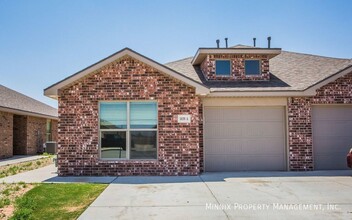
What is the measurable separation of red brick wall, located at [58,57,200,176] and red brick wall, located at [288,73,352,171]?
144 inches

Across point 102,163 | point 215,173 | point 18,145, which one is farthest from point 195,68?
point 18,145

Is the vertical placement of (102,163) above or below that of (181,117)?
below

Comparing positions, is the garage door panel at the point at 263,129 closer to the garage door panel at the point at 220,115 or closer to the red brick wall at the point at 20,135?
the garage door panel at the point at 220,115

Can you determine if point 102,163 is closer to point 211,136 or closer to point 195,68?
point 211,136

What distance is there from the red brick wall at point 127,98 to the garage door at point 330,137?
4.74 metres

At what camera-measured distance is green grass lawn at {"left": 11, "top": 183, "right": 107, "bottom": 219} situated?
20.0ft

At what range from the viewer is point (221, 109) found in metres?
11.6

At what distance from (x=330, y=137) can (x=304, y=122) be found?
1292 millimetres

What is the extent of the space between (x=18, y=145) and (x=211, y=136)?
14972mm

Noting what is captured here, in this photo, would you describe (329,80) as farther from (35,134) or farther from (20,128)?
(35,134)

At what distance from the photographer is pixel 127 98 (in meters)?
10.6

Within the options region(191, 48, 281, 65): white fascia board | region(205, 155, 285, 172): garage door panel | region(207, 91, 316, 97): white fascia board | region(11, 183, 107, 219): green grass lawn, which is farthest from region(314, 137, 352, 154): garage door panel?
region(11, 183, 107, 219): green grass lawn

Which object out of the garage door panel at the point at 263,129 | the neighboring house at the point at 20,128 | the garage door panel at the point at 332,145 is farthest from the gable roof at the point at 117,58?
the neighboring house at the point at 20,128

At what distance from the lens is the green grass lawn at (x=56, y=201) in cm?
608
